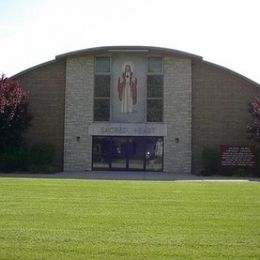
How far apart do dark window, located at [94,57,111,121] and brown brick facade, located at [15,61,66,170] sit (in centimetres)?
229

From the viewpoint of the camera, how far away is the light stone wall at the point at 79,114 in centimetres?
3538

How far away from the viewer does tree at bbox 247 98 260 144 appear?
32328 millimetres

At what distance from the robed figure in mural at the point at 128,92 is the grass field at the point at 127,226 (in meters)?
18.6

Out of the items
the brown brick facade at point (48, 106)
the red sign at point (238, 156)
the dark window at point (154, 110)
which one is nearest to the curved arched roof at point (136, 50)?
the brown brick facade at point (48, 106)

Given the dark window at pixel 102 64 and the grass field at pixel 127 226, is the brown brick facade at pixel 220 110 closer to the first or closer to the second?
the dark window at pixel 102 64

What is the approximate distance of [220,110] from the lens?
34625mm

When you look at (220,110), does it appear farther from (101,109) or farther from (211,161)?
(101,109)

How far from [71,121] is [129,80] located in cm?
471

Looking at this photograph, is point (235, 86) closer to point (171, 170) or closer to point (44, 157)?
point (171, 170)

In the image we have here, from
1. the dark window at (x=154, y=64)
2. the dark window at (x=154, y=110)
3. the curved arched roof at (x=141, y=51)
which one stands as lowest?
the dark window at (x=154, y=110)

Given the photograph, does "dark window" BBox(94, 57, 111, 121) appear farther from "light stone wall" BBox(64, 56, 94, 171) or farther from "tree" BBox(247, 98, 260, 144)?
"tree" BBox(247, 98, 260, 144)

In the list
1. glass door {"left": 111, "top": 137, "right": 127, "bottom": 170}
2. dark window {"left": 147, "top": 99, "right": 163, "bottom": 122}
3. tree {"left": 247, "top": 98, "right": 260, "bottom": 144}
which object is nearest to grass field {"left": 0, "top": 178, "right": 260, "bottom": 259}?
tree {"left": 247, "top": 98, "right": 260, "bottom": 144}

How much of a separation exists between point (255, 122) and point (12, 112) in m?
14.7

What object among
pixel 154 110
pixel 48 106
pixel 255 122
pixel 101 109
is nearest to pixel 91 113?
pixel 101 109
